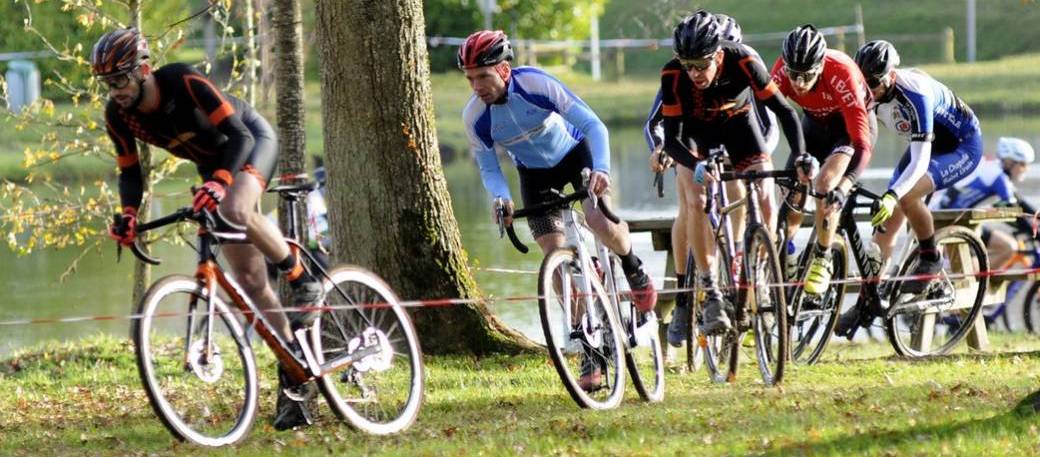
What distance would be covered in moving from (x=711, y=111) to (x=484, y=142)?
5.43 ft

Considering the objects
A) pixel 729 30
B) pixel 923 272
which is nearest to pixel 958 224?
pixel 923 272

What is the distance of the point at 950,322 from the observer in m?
12.7

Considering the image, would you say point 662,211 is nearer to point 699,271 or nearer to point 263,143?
point 699,271

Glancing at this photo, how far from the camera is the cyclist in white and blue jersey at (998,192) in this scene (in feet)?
50.8

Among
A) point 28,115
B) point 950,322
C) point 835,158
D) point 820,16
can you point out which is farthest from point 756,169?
point 820,16

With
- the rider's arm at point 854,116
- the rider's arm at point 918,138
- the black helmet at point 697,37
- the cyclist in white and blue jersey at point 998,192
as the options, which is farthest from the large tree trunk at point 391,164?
the cyclist in white and blue jersey at point 998,192

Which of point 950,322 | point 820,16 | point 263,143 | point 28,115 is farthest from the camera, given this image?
point 820,16

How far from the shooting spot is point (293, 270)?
7980 mm

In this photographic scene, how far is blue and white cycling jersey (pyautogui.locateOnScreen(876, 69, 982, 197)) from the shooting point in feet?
35.7

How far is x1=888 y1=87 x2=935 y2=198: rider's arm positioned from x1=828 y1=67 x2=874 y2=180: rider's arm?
1.96 ft

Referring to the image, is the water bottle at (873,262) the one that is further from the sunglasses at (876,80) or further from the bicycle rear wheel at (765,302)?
the bicycle rear wheel at (765,302)

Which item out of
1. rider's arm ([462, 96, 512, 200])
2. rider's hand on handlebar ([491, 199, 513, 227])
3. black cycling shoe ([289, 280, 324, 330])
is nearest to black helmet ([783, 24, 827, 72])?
rider's arm ([462, 96, 512, 200])

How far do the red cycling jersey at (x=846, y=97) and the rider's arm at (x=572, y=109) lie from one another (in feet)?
6.83

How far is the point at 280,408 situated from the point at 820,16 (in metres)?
58.5
